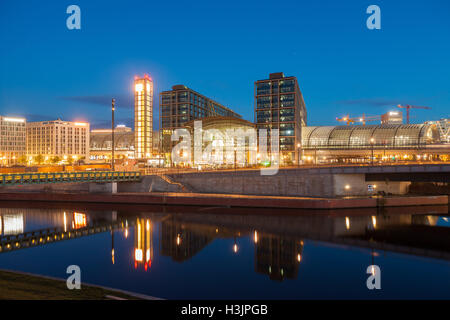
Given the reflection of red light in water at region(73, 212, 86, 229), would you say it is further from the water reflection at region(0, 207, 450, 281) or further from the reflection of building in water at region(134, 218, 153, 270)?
the reflection of building in water at region(134, 218, 153, 270)

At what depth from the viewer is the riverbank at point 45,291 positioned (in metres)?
14.0

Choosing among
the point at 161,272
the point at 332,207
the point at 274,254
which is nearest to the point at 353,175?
the point at 332,207

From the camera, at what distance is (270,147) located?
12706cm

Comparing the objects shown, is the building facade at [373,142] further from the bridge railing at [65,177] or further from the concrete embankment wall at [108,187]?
the bridge railing at [65,177]

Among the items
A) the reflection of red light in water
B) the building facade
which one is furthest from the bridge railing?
the building facade

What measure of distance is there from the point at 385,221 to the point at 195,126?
8344 cm

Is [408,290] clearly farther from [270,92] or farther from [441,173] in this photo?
[270,92]

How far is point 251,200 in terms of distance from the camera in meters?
50.5

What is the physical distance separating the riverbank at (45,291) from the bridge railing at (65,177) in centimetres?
3662

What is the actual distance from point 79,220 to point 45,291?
31921 mm

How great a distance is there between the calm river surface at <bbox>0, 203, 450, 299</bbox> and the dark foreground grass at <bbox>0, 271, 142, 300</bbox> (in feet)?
15.1

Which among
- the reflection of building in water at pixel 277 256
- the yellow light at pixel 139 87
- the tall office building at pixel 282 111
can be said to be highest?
the yellow light at pixel 139 87

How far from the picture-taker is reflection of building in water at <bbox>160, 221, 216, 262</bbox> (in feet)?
94.9

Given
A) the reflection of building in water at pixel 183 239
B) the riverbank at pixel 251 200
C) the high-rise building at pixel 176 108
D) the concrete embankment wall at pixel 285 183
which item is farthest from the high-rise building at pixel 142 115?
the reflection of building in water at pixel 183 239
